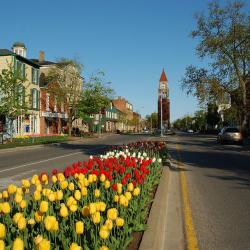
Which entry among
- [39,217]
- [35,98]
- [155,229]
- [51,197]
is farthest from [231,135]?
[39,217]

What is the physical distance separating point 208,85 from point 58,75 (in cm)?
2126

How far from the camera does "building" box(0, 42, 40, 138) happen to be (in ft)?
142

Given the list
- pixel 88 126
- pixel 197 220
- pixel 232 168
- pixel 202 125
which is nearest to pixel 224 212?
pixel 197 220

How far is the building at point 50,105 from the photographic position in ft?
179

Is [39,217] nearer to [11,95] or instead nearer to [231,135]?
[11,95]

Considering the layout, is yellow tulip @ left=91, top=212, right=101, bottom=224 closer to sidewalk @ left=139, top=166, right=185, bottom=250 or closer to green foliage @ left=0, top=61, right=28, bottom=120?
sidewalk @ left=139, top=166, right=185, bottom=250

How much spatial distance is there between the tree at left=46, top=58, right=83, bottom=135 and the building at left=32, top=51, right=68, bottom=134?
0.35 meters

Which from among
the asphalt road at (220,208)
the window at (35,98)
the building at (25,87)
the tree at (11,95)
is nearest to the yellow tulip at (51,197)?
the asphalt road at (220,208)

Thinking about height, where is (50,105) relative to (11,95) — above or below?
above

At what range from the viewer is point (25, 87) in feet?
148

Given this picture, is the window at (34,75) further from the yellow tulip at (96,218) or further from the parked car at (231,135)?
the yellow tulip at (96,218)

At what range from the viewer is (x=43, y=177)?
18.4 feet

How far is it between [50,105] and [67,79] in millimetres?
4330

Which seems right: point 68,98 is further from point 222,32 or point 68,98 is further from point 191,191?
point 191,191
